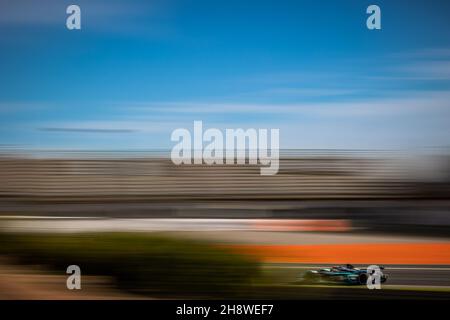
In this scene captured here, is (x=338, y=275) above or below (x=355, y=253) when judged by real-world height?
below

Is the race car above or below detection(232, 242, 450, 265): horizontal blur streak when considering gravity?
below

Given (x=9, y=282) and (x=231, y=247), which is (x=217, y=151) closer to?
(x=231, y=247)

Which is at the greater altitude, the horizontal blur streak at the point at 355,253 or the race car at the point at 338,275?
the horizontal blur streak at the point at 355,253

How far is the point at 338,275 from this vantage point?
13.6 meters

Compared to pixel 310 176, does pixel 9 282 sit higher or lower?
lower

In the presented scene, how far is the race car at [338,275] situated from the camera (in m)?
13.6

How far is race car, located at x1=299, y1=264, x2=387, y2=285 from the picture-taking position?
1358 cm

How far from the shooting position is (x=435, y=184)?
13711 millimetres
